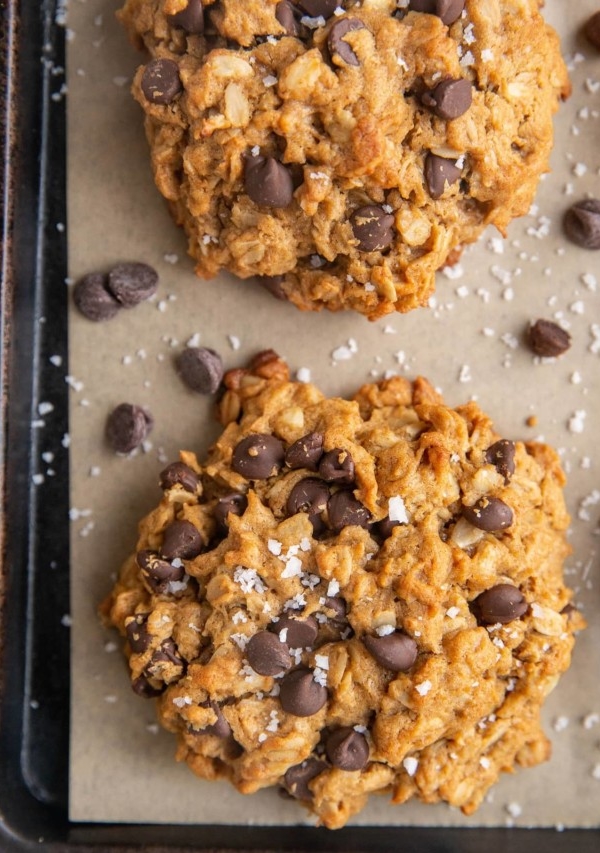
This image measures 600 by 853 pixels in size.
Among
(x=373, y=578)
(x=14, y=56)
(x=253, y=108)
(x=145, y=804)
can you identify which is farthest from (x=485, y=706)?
(x=14, y=56)

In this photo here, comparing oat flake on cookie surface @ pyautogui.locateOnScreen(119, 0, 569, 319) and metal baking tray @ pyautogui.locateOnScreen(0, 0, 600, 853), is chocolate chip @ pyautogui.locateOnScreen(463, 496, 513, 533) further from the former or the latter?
metal baking tray @ pyautogui.locateOnScreen(0, 0, 600, 853)

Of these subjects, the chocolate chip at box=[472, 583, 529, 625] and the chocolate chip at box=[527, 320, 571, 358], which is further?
the chocolate chip at box=[527, 320, 571, 358]

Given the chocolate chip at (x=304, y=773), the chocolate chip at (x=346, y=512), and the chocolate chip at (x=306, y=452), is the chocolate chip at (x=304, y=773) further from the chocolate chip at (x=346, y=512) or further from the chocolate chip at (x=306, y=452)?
the chocolate chip at (x=306, y=452)

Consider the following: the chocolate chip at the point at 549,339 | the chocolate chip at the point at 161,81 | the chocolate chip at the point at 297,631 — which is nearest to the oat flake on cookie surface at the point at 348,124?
the chocolate chip at the point at 161,81

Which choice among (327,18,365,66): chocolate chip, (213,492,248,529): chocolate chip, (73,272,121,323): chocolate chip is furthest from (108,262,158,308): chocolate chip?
(327,18,365,66): chocolate chip

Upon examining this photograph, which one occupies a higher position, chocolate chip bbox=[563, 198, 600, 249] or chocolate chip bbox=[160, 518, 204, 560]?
chocolate chip bbox=[563, 198, 600, 249]

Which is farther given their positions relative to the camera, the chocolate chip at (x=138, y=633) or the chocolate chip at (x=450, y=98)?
the chocolate chip at (x=138, y=633)
